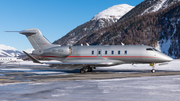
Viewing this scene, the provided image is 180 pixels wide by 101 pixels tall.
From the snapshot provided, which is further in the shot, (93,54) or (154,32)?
(154,32)

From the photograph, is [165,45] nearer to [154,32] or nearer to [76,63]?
[154,32]

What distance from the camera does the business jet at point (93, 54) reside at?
21.7 m

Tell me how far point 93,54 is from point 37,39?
7.23 metres

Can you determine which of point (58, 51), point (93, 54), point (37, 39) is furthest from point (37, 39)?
point (93, 54)

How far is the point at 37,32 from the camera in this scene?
24.6 m

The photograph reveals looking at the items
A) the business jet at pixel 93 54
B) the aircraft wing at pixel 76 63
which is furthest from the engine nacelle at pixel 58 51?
the aircraft wing at pixel 76 63

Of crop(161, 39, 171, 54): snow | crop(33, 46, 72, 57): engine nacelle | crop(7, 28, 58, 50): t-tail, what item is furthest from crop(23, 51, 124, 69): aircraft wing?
crop(161, 39, 171, 54): snow

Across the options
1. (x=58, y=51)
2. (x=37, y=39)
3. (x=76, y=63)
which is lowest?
(x=76, y=63)

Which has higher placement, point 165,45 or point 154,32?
point 154,32

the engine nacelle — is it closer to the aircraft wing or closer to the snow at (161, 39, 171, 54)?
the aircraft wing

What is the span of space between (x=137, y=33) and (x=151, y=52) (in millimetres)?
121520

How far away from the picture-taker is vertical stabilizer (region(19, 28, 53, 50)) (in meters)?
24.5

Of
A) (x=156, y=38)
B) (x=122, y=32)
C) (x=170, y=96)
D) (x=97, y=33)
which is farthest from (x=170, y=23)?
(x=170, y=96)

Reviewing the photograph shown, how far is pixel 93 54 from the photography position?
23.3m
